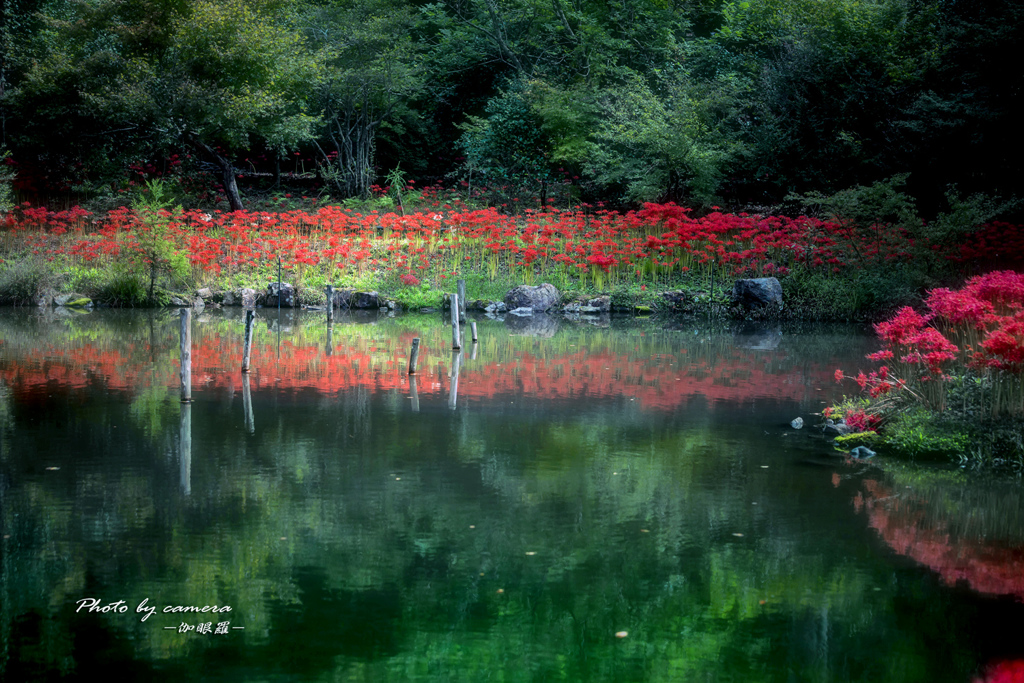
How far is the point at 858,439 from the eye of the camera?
8.82m

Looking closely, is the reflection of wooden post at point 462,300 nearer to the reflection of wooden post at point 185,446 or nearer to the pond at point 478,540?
the pond at point 478,540

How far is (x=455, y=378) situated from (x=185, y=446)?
15.0 ft

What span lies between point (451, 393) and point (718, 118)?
18.5 metres

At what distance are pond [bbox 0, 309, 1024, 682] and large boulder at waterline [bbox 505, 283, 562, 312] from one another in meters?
9.94

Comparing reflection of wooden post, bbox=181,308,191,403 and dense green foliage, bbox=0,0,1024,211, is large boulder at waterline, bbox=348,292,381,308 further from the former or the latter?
reflection of wooden post, bbox=181,308,191,403

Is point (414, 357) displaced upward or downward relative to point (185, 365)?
downward

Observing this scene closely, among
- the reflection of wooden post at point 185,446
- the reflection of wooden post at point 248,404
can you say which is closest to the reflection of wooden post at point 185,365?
the reflection of wooden post at point 185,446

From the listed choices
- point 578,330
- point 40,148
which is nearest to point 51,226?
point 40,148

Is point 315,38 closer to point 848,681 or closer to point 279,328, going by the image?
point 279,328

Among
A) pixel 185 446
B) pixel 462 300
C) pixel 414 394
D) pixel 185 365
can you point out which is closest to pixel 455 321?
pixel 414 394

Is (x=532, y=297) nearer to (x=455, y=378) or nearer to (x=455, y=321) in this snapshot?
(x=455, y=321)

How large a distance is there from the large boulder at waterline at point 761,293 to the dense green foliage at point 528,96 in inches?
193

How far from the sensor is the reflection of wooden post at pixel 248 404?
905 centimetres

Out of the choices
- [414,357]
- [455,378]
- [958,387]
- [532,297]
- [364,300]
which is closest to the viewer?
[958,387]
